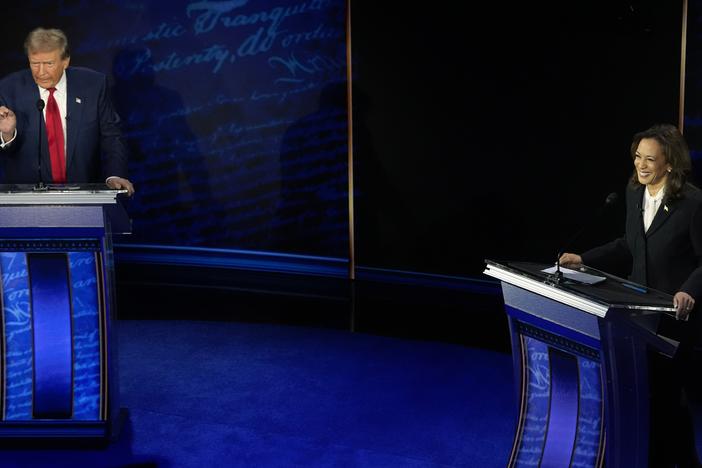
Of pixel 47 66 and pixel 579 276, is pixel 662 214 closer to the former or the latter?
pixel 579 276

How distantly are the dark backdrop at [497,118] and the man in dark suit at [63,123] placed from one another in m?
2.16

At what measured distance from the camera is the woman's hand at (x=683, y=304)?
2.52 meters

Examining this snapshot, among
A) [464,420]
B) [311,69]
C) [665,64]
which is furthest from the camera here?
[311,69]

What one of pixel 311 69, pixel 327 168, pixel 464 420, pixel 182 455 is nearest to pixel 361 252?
pixel 327 168

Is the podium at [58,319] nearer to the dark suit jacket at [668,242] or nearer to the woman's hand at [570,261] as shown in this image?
the woman's hand at [570,261]

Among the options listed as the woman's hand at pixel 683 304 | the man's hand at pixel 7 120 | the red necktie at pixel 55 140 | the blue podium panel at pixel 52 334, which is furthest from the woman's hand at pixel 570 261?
the red necktie at pixel 55 140

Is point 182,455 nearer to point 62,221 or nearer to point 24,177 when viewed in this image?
point 62,221

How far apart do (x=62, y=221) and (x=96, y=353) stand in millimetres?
548

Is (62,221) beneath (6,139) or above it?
beneath

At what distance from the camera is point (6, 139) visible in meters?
3.66

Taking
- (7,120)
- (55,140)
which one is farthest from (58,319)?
(55,140)

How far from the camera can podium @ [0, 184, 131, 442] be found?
332 cm

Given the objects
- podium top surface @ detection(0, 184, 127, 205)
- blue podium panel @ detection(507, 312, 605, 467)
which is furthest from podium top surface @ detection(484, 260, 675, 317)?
podium top surface @ detection(0, 184, 127, 205)

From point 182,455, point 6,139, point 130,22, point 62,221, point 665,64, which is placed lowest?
point 182,455
